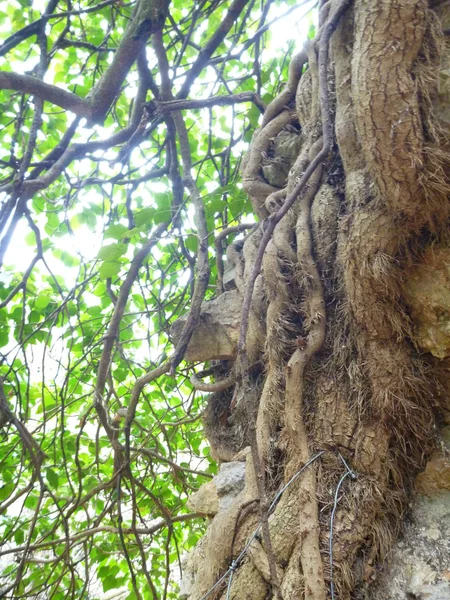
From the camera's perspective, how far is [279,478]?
113 centimetres

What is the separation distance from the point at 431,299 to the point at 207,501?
91 centimetres

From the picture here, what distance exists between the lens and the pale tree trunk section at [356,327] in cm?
91

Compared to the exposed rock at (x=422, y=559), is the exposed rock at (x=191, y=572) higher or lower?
lower

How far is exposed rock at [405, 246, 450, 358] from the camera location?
103 cm

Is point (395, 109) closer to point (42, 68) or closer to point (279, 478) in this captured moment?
point (279, 478)

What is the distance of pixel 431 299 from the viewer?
1.04 metres

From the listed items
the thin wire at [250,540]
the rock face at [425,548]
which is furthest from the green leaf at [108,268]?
the rock face at [425,548]

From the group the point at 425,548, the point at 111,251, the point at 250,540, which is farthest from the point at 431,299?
the point at 111,251

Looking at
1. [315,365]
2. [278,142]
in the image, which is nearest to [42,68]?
[278,142]

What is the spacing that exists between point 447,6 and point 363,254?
0.66 m

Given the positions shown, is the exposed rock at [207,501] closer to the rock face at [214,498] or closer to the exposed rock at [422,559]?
the rock face at [214,498]

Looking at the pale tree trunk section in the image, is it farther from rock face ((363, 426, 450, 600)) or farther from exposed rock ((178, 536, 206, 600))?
exposed rock ((178, 536, 206, 600))

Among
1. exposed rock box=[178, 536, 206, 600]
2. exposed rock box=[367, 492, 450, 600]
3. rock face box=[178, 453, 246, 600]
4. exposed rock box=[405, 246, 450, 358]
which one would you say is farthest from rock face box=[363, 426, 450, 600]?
exposed rock box=[178, 536, 206, 600]

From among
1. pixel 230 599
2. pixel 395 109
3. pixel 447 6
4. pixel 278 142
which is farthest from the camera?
pixel 278 142
